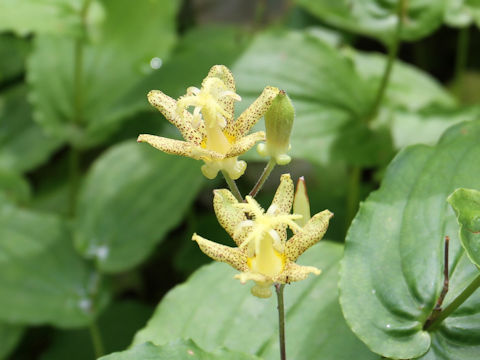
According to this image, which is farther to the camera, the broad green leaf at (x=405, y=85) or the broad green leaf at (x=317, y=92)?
the broad green leaf at (x=405, y=85)

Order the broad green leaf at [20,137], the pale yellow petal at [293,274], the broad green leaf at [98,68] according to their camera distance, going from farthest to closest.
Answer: the broad green leaf at [20,137] → the broad green leaf at [98,68] → the pale yellow petal at [293,274]

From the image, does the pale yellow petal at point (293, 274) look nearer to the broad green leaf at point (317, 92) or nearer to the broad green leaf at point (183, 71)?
the broad green leaf at point (317, 92)

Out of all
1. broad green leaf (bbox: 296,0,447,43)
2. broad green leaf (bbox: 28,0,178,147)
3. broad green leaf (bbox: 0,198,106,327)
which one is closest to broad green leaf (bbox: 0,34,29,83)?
broad green leaf (bbox: 28,0,178,147)

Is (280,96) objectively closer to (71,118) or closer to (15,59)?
(71,118)

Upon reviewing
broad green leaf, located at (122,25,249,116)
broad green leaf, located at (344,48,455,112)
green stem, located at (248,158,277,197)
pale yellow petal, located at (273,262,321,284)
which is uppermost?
green stem, located at (248,158,277,197)

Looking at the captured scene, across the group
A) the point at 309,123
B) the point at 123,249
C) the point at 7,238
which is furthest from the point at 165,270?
the point at 309,123

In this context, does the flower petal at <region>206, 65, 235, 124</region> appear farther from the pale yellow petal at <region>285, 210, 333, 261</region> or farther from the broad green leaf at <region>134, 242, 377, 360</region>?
the broad green leaf at <region>134, 242, 377, 360</region>

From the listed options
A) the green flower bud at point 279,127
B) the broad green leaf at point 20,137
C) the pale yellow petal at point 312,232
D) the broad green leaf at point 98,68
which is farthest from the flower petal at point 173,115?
the broad green leaf at point 20,137
